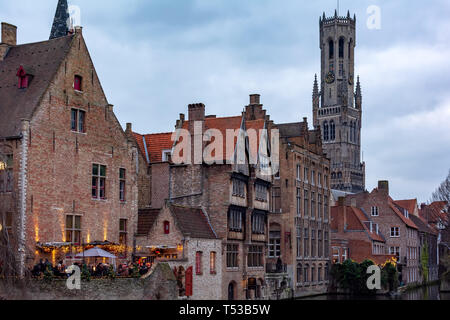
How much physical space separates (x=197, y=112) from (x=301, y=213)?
17.7 m

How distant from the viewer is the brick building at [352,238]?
233 feet

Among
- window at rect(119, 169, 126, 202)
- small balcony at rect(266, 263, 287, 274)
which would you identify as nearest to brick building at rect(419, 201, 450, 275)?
small balcony at rect(266, 263, 287, 274)

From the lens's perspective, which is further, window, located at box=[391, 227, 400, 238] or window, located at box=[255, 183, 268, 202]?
window, located at box=[391, 227, 400, 238]

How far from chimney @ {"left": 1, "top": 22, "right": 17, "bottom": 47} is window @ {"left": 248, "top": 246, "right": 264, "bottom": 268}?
68.3 feet

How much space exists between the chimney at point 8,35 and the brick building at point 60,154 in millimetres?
59

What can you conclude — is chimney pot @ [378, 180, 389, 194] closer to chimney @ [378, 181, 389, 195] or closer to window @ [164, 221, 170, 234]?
chimney @ [378, 181, 389, 195]

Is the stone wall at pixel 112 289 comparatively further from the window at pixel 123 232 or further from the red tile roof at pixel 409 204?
the red tile roof at pixel 409 204

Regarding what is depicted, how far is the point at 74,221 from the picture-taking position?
133 feet

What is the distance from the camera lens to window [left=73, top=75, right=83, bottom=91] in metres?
41.3

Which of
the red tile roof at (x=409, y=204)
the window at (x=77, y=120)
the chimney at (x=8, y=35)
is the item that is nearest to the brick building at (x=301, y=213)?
the window at (x=77, y=120)

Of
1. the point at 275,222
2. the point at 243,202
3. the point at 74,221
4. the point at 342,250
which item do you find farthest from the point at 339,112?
the point at 74,221

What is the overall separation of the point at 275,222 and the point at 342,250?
13.1 metres

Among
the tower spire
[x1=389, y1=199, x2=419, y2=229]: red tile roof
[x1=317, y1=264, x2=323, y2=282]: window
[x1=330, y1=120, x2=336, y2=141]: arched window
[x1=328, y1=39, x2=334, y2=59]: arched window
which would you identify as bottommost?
[x1=317, y1=264, x2=323, y2=282]: window
